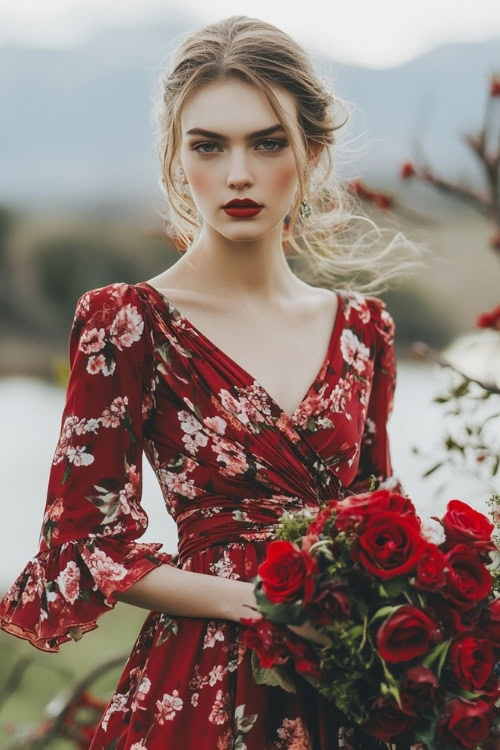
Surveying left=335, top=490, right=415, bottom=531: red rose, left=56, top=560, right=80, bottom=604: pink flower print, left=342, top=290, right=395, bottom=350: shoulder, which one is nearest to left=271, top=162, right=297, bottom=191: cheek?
left=342, top=290, right=395, bottom=350: shoulder

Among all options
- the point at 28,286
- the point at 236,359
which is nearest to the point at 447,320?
the point at 28,286

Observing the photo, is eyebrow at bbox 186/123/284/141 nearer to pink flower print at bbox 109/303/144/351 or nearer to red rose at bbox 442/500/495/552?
pink flower print at bbox 109/303/144/351

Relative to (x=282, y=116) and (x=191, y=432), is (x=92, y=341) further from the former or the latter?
(x=282, y=116)

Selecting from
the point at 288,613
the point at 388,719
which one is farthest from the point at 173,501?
the point at 388,719

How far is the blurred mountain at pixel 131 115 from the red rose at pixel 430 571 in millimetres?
944

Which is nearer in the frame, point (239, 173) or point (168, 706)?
point (168, 706)

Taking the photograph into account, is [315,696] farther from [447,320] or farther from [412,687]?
[447,320]

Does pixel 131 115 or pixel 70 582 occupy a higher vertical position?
pixel 131 115

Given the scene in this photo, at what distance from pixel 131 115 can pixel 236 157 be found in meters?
1.09

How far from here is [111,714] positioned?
5.78 feet

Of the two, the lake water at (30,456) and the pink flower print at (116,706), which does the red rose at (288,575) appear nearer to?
the pink flower print at (116,706)

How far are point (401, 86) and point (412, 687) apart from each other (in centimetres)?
244

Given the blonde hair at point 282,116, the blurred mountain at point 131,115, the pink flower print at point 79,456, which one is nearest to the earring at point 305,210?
the blonde hair at point 282,116

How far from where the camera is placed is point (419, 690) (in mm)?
1425
